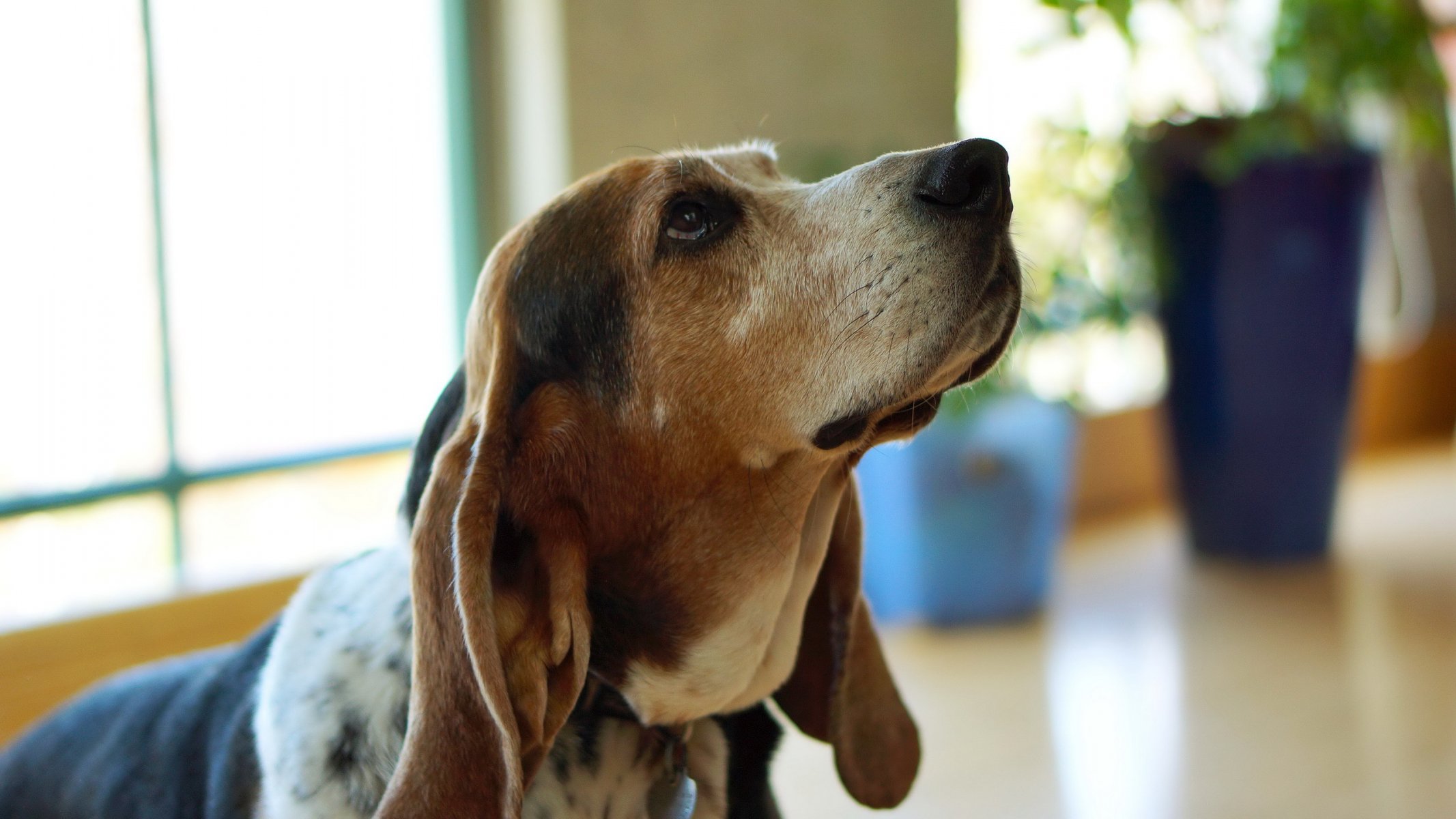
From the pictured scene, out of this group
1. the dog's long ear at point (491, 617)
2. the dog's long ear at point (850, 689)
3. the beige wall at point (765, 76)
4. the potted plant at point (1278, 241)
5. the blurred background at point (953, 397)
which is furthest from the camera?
the potted plant at point (1278, 241)

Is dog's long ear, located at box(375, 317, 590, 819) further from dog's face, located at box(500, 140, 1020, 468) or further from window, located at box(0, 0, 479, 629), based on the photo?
window, located at box(0, 0, 479, 629)

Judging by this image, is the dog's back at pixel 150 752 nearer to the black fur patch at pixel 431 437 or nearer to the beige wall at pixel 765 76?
the black fur patch at pixel 431 437

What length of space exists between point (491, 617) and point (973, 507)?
2.29m

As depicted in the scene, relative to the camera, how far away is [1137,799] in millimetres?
2482

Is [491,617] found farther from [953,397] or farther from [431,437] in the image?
Result: [953,397]

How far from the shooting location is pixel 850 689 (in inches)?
67.0

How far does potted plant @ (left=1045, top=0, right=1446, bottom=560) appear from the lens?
3.62 metres

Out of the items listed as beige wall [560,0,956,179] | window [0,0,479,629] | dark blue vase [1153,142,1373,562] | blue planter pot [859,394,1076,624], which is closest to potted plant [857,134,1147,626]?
blue planter pot [859,394,1076,624]

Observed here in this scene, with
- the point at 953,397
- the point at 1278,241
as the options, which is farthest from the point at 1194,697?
the point at 1278,241

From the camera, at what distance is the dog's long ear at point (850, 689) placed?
1686 millimetres

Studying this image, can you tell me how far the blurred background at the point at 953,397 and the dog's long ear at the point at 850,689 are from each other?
795 millimetres

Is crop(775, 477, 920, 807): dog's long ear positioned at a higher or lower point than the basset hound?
lower

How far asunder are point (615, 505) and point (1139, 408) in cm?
367

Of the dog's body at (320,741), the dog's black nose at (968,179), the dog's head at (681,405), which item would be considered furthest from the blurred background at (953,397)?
the dog's black nose at (968,179)
